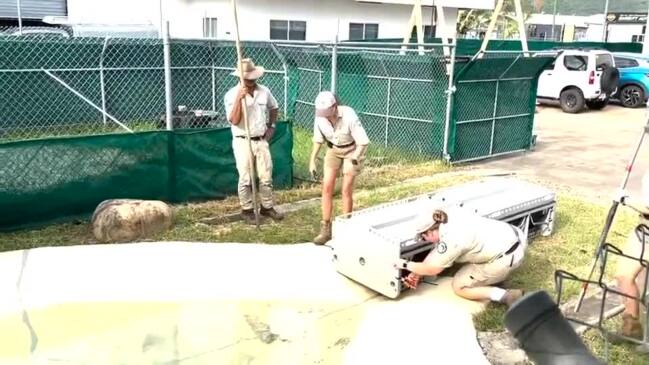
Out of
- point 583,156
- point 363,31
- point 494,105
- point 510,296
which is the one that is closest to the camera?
point 510,296

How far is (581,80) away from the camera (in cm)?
1714

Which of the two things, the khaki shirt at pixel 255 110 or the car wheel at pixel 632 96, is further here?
the car wheel at pixel 632 96

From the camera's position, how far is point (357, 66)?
11086mm

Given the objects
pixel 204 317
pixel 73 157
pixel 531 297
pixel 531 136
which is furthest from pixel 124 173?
pixel 531 136

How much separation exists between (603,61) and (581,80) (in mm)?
791

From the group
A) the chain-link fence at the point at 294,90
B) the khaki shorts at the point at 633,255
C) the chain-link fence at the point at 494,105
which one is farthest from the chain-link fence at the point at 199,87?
the khaki shorts at the point at 633,255

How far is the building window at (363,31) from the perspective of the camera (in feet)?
70.5

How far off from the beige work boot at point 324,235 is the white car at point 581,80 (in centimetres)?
1244

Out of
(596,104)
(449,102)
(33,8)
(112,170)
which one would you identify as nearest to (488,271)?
(112,170)

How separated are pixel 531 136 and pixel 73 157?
845cm

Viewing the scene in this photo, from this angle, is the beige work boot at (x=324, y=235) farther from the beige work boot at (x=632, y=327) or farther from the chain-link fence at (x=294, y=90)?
the chain-link fence at (x=294, y=90)

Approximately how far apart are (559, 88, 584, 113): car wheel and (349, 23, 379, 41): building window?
7086 mm

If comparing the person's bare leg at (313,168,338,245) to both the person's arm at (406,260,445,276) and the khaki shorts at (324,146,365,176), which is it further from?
the person's arm at (406,260,445,276)

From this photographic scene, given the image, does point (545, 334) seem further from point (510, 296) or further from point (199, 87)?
point (199, 87)
